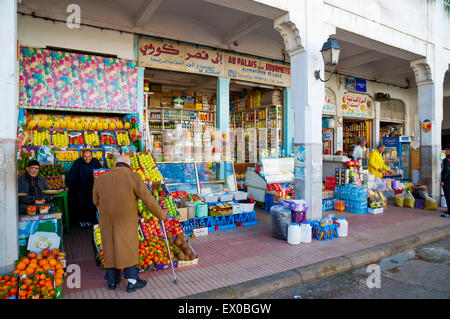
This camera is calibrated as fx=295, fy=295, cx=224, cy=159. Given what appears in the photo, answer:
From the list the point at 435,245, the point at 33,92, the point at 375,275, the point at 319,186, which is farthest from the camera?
the point at 33,92

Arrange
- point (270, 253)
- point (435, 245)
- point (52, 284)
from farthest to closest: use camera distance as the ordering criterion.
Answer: point (435, 245), point (270, 253), point (52, 284)

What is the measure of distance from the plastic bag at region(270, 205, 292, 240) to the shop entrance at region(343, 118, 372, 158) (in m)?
11.1

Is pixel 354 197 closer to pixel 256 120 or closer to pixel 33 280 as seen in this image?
pixel 256 120

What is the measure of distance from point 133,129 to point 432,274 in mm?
7077

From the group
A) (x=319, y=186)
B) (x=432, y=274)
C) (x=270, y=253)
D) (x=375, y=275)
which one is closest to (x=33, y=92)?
(x=270, y=253)

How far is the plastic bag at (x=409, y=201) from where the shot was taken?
8906 millimetres

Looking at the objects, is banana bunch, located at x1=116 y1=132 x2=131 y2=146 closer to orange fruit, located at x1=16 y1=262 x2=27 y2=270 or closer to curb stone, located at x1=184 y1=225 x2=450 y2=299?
orange fruit, located at x1=16 y1=262 x2=27 y2=270

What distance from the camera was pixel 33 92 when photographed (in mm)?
6984

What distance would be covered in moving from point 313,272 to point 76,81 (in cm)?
695

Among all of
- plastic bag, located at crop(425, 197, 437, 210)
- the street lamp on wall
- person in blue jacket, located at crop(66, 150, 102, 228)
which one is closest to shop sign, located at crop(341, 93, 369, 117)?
plastic bag, located at crop(425, 197, 437, 210)

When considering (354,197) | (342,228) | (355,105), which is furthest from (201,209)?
(355,105)

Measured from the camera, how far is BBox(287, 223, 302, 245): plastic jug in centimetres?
547

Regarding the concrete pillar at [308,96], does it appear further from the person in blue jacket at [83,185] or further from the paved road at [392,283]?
the person in blue jacket at [83,185]
